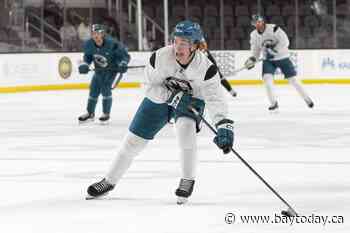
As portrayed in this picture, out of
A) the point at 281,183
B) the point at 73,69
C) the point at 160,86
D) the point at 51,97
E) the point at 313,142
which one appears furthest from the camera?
the point at 73,69

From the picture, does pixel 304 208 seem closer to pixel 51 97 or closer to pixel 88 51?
pixel 88 51

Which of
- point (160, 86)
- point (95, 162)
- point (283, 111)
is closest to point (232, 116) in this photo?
point (283, 111)

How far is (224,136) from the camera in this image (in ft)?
14.5

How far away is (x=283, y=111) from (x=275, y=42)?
861 millimetres

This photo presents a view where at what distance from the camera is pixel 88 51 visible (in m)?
10.2

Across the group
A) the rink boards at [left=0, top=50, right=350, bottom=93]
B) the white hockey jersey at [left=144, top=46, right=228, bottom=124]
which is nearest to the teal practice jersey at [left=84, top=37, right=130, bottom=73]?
the rink boards at [left=0, top=50, right=350, bottom=93]

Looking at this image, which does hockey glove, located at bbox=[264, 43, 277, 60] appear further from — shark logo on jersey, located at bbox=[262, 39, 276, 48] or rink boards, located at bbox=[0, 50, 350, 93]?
rink boards, located at bbox=[0, 50, 350, 93]

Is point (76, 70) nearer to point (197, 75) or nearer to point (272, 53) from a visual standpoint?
point (272, 53)

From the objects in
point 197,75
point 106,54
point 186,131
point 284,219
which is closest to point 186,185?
point 186,131

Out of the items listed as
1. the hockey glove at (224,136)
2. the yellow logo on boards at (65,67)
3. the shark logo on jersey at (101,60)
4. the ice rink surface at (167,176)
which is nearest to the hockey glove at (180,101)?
the hockey glove at (224,136)

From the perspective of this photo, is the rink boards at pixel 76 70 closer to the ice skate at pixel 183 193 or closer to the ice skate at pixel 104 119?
the ice skate at pixel 104 119

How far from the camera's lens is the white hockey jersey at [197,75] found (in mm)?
4573

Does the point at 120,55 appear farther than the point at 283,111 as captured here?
No

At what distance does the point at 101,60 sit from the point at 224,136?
592cm
